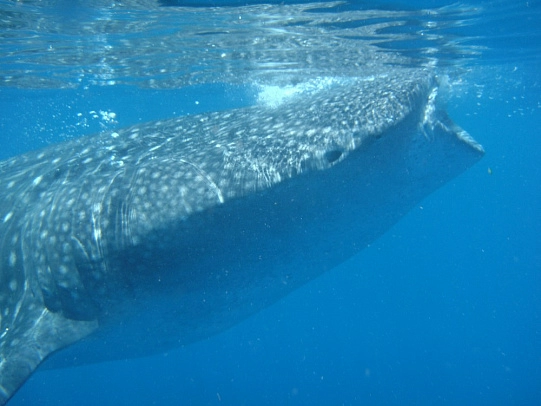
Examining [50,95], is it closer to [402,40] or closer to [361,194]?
[402,40]

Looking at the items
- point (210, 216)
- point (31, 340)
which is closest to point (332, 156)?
point (210, 216)

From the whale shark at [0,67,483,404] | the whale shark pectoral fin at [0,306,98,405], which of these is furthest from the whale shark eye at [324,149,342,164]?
the whale shark pectoral fin at [0,306,98,405]

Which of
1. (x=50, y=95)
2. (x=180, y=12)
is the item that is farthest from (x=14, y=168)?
(x=50, y=95)

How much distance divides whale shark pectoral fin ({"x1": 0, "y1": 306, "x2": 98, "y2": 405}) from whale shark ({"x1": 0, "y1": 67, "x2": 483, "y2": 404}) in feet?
0.04

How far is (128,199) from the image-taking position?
13.9ft

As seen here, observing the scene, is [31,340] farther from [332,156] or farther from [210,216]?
[332,156]

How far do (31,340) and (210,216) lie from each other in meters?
2.14

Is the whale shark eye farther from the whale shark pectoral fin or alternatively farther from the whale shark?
the whale shark pectoral fin

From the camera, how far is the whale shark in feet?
12.8

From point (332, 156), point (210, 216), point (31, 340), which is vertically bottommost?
point (31, 340)

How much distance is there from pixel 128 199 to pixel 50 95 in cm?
1954

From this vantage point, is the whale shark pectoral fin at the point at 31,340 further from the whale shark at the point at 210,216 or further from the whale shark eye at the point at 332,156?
the whale shark eye at the point at 332,156

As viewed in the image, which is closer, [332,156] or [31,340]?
[332,156]

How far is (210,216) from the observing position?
390 cm
